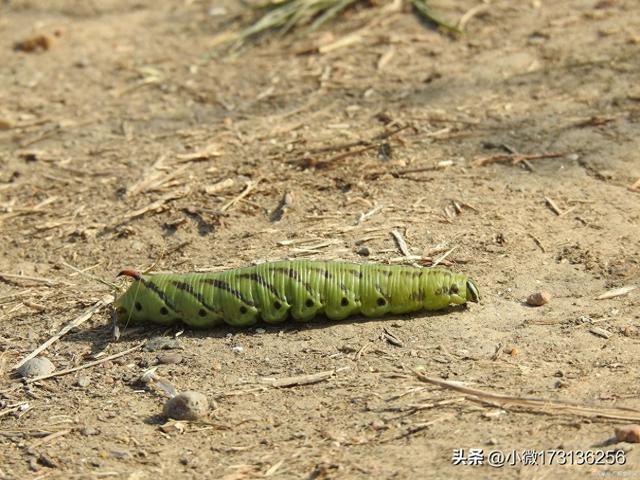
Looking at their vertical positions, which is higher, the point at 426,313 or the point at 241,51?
the point at 241,51

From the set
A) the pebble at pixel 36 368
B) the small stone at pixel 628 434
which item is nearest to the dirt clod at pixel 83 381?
the pebble at pixel 36 368

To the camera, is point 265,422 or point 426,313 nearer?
point 265,422

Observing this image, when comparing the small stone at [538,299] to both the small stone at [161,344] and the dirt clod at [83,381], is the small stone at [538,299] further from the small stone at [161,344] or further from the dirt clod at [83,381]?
the dirt clod at [83,381]

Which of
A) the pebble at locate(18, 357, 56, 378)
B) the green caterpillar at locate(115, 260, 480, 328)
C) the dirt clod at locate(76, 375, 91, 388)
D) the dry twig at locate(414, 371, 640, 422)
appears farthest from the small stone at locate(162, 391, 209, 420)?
the dry twig at locate(414, 371, 640, 422)

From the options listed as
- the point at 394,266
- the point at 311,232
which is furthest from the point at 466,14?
the point at 394,266

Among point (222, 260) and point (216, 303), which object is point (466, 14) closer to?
point (222, 260)

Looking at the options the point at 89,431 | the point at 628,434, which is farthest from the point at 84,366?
the point at 628,434

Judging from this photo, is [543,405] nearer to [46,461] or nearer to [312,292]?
[312,292]
